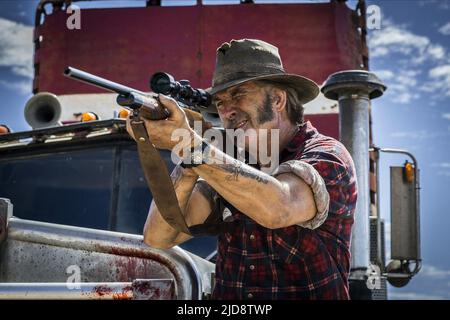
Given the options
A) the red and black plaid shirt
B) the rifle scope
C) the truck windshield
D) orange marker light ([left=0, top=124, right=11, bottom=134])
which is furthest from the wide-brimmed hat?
orange marker light ([left=0, top=124, right=11, bottom=134])

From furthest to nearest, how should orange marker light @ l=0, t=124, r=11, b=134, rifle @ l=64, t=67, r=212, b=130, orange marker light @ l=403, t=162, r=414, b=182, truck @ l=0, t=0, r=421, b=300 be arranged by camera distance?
orange marker light @ l=0, t=124, r=11, b=134, orange marker light @ l=403, t=162, r=414, b=182, truck @ l=0, t=0, r=421, b=300, rifle @ l=64, t=67, r=212, b=130

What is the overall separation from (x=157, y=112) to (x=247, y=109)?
44 cm

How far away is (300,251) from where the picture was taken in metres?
2.32

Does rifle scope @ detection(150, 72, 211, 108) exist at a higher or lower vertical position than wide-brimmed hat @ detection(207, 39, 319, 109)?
lower

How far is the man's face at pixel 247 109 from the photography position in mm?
2494

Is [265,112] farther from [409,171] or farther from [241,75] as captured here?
[409,171]

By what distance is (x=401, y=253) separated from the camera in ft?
12.0

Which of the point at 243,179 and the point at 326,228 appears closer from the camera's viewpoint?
the point at 243,179

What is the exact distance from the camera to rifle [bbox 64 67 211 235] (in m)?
2.15

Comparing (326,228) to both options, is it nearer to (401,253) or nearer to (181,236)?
(181,236)

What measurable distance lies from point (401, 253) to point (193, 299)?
1.55 metres

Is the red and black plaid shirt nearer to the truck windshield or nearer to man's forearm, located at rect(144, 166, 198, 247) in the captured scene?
man's forearm, located at rect(144, 166, 198, 247)
